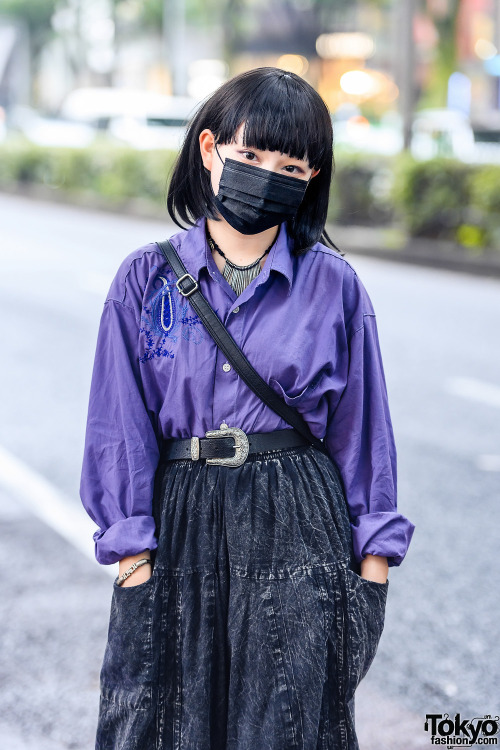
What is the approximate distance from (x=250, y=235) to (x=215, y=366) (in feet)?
1.01

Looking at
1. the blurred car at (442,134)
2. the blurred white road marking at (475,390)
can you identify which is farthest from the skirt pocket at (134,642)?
the blurred car at (442,134)

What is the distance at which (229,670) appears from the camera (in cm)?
225

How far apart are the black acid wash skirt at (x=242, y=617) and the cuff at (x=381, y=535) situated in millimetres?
35

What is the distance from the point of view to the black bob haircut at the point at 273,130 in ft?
7.14

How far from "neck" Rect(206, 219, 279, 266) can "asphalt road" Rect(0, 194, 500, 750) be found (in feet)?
5.35

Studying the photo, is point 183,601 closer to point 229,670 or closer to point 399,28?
point 229,670

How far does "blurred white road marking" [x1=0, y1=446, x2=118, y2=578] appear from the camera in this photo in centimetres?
488

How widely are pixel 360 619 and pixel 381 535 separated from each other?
0.17 metres

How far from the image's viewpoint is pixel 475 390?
7941 mm

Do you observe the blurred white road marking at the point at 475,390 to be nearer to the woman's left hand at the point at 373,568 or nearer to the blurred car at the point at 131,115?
the woman's left hand at the point at 373,568

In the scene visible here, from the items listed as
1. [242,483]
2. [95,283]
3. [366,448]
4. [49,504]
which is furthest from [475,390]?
[95,283]

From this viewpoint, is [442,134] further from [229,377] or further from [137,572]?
[137,572]

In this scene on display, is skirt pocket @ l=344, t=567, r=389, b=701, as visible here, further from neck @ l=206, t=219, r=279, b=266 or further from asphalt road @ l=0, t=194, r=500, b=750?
asphalt road @ l=0, t=194, r=500, b=750

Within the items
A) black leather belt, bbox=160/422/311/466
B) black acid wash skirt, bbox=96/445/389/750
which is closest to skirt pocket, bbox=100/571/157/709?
black acid wash skirt, bbox=96/445/389/750
